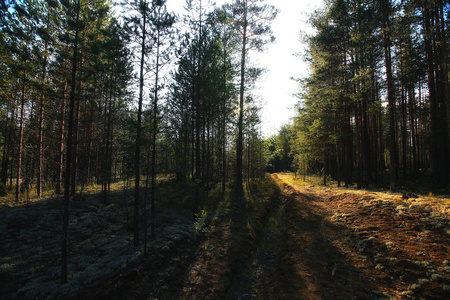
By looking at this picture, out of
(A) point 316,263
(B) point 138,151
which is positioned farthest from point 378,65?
(B) point 138,151

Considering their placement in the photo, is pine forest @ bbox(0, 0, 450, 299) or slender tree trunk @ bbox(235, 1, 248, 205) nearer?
pine forest @ bbox(0, 0, 450, 299)

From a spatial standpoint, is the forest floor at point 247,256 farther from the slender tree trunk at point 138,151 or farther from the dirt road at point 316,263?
the slender tree trunk at point 138,151

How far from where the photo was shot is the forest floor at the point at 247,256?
5.05 m

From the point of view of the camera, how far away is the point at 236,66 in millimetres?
16578

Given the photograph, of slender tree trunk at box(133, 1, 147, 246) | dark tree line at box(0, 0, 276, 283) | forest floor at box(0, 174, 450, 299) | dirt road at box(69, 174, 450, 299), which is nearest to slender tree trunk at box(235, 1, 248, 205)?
dark tree line at box(0, 0, 276, 283)

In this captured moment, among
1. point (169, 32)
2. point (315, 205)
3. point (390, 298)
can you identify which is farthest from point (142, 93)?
point (315, 205)

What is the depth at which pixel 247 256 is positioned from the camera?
24.9ft

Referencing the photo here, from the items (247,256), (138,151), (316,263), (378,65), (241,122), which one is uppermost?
(378,65)

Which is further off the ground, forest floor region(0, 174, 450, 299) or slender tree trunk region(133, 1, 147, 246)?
slender tree trunk region(133, 1, 147, 246)

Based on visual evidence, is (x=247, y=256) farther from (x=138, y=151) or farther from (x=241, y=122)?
(x=241, y=122)

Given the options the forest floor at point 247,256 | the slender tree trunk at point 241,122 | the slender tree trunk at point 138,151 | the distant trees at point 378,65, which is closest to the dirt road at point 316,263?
the forest floor at point 247,256

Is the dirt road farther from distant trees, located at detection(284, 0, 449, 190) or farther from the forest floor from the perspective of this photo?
distant trees, located at detection(284, 0, 449, 190)

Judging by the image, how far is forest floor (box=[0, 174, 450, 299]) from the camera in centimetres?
505

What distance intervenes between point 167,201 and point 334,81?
21.8 metres
